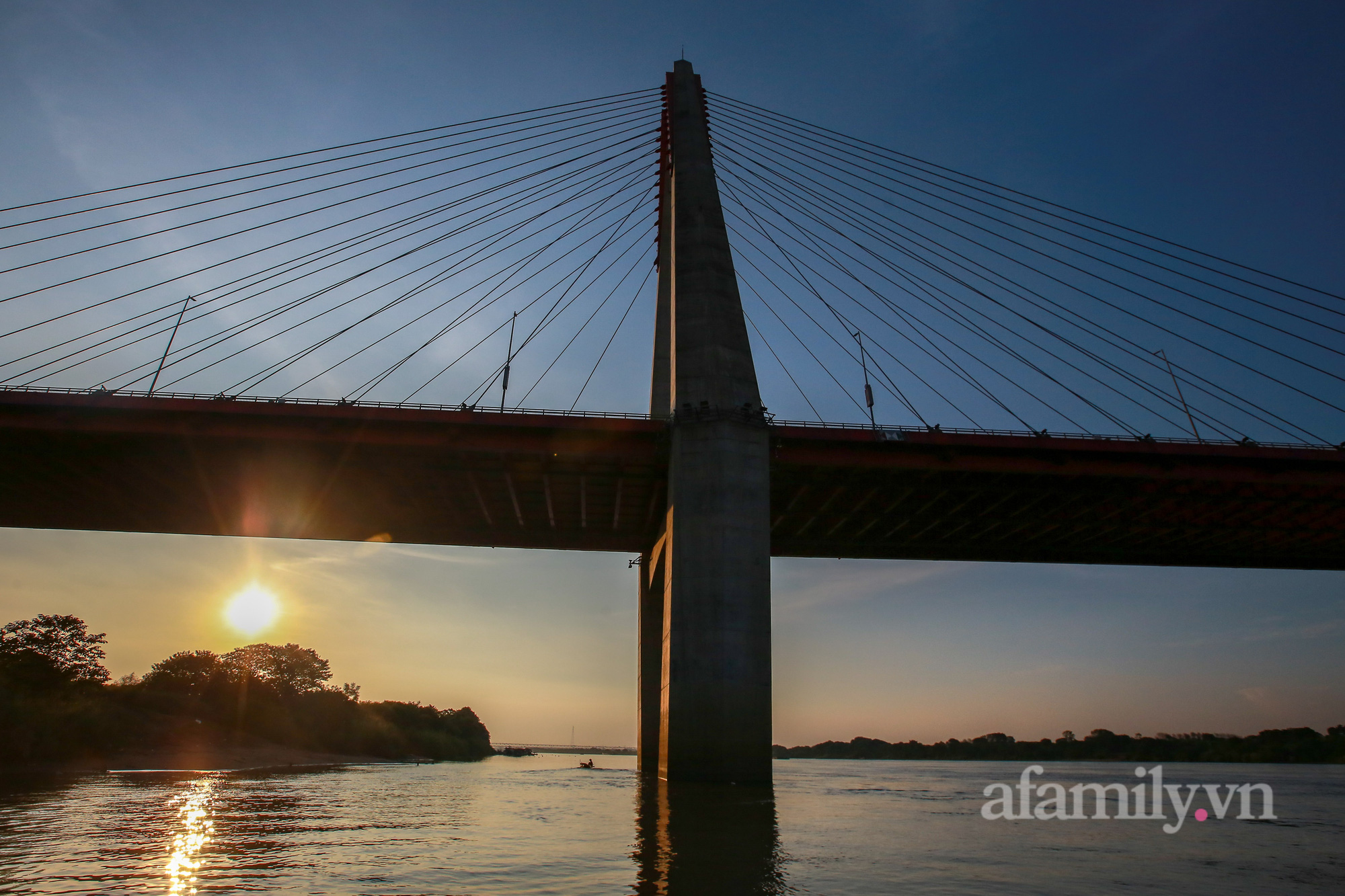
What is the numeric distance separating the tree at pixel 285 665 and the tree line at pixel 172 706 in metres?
0.13

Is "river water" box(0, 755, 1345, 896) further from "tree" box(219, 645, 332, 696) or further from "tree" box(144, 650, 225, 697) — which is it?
"tree" box(219, 645, 332, 696)

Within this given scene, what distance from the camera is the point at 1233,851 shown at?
15539 mm

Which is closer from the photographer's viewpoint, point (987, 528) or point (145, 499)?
point (145, 499)

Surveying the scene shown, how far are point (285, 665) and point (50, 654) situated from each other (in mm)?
36856

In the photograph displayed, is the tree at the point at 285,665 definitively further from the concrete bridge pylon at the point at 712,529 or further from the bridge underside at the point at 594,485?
the concrete bridge pylon at the point at 712,529

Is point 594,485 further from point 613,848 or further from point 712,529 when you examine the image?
point 613,848

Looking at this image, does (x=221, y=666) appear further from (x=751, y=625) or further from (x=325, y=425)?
(x=751, y=625)

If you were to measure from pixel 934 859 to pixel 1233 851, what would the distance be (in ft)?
23.7

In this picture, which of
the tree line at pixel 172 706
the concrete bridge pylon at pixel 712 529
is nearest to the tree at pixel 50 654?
the tree line at pixel 172 706

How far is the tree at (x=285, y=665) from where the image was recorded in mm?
82250

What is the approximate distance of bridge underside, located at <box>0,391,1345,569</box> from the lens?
34.5m

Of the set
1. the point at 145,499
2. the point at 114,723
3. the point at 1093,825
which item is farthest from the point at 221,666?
the point at 1093,825

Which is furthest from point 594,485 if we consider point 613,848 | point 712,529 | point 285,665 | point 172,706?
point 285,665

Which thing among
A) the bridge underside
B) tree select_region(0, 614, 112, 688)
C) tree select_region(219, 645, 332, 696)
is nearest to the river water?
the bridge underside
